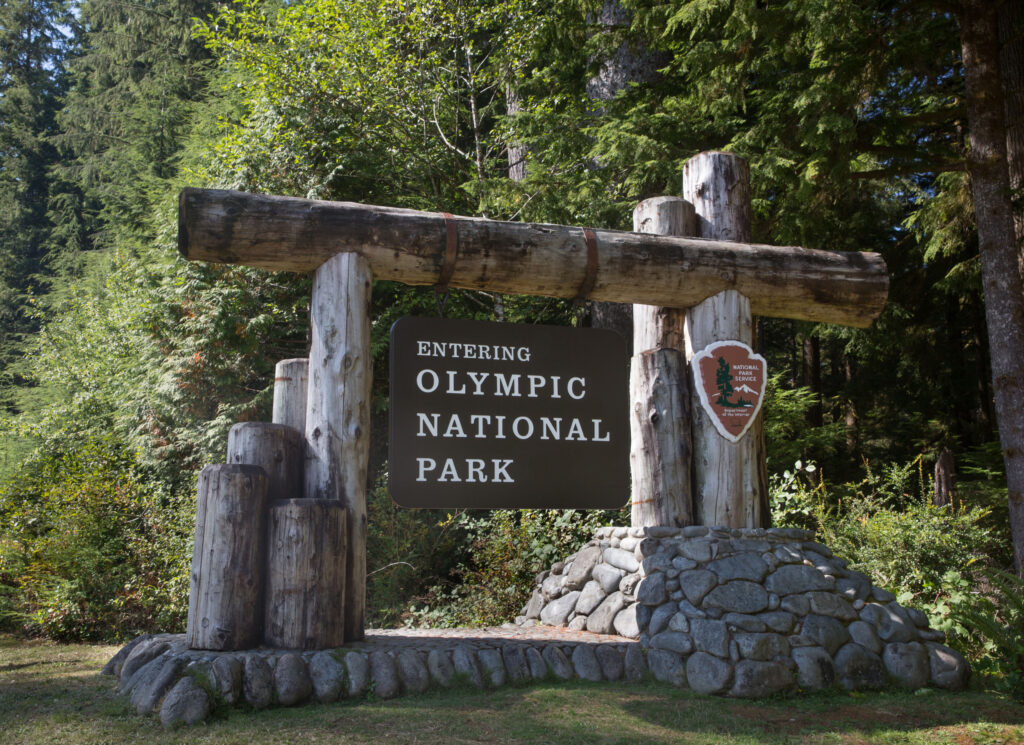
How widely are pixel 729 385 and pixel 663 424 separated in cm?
59

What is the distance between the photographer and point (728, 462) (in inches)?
242

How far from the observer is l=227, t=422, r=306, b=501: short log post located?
5246 mm

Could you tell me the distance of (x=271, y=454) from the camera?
5.28m

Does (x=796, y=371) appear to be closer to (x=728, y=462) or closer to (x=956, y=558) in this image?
(x=956, y=558)

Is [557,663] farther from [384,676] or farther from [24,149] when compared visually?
[24,149]

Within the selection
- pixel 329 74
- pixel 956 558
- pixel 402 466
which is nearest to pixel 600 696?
pixel 402 466

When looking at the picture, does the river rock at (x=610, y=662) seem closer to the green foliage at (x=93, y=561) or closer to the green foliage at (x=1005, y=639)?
the green foliage at (x=1005, y=639)

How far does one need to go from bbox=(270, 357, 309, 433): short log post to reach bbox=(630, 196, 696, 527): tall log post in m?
2.52

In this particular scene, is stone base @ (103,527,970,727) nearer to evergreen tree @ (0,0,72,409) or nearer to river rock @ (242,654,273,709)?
river rock @ (242,654,273,709)

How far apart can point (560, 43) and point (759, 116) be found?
10.7 feet

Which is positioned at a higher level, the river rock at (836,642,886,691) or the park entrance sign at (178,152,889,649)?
the park entrance sign at (178,152,889,649)

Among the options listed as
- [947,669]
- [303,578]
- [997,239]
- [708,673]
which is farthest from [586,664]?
[997,239]

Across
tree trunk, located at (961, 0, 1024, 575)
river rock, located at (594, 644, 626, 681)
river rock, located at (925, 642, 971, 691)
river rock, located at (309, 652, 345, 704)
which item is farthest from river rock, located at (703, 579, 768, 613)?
tree trunk, located at (961, 0, 1024, 575)

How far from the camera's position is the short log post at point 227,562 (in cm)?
483
